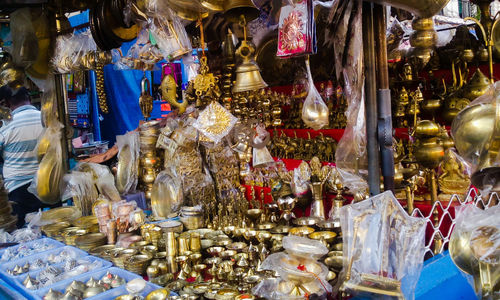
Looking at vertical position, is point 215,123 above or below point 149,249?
above

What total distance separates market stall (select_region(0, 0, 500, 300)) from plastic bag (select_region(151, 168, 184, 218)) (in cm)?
1

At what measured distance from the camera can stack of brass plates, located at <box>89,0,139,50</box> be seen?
2164 millimetres

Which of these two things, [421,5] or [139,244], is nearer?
[421,5]

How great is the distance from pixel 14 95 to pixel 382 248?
3.18m

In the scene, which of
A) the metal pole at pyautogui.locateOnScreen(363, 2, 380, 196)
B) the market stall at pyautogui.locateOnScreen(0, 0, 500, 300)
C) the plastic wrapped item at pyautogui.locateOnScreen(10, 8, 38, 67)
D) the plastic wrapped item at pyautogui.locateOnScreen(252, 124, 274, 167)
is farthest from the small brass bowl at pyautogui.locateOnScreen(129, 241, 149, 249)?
the plastic wrapped item at pyautogui.locateOnScreen(10, 8, 38, 67)

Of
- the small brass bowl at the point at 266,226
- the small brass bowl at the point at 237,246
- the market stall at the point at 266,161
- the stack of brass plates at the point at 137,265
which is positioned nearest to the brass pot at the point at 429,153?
the market stall at the point at 266,161

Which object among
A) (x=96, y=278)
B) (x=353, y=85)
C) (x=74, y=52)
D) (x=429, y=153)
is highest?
(x=74, y=52)

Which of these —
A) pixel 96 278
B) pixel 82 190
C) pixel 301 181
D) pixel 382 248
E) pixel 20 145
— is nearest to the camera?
pixel 382 248

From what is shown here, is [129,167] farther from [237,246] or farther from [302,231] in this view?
[302,231]

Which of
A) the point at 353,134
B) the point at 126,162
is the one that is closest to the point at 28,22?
the point at 126,162

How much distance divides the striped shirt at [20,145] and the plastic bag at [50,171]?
0.37 metres

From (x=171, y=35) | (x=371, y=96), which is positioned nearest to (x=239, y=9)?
(x=171, y=35)

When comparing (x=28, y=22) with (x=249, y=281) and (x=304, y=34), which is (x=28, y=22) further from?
(x=249, y=281)

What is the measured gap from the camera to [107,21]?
7.19ft
